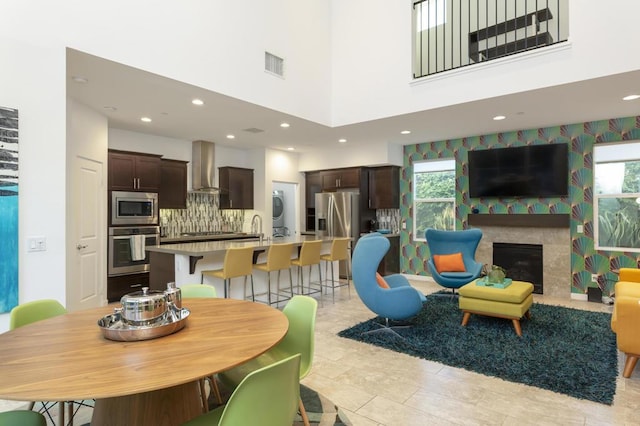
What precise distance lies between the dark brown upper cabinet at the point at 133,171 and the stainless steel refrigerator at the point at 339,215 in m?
3.27

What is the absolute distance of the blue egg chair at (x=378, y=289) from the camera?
385 cm

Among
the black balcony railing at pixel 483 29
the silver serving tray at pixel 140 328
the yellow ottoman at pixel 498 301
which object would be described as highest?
the black balcony railing at pixel 483 29

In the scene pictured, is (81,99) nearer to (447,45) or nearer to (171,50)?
(171,50)

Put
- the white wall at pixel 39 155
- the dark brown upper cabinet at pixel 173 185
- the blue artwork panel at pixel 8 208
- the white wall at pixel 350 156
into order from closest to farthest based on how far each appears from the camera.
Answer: the blue artwork panel at pixel 8 208 → the white wall at pixel 39 155 → the dark brown upper cabinet at pixel 173 185 → the white wall at pixel 350 156

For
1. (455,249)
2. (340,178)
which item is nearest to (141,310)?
(455,249)

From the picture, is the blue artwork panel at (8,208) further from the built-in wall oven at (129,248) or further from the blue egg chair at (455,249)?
the blue egg chair at (455,249)

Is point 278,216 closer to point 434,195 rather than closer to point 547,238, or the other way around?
point 434,195

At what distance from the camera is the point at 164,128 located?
240 inches

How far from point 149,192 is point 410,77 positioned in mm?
4455

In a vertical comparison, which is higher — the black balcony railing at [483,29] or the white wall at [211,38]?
the black balcony railing at [483,29]

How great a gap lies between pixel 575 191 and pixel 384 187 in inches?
125

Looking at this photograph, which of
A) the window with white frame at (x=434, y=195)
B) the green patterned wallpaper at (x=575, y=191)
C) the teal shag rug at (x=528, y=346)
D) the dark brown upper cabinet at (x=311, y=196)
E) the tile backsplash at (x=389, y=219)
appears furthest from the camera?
the dark brown upper cabinet at (x=311, y=196)

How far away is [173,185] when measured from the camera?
664 cm

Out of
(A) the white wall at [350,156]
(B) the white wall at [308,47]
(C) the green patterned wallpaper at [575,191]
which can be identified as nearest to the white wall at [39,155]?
(B) the white wall at [308,47]
